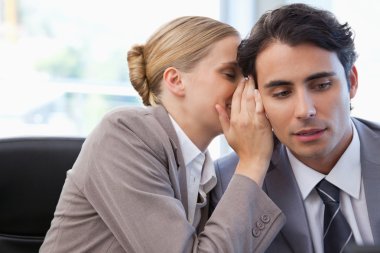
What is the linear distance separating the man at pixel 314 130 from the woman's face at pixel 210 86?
2.1 inches

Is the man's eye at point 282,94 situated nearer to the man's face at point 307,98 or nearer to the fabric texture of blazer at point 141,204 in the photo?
the man's face at point 307,98

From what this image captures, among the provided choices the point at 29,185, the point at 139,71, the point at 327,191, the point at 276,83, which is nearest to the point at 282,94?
the point at 276,83

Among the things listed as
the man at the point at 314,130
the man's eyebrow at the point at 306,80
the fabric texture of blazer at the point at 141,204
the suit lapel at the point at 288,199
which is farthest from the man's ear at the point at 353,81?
the fabric texture of blazer at the point at 141,204

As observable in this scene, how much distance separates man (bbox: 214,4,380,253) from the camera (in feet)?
4.50

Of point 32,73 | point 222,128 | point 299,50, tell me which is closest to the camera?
point 299,50

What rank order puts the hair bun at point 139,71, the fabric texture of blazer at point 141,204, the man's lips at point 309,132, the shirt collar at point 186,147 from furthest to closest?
the hair bun at point 139,71 < the shirt collar at point 186,147 < the man's lips at point 309,132 < the fabric texture of blazer at point 141,204

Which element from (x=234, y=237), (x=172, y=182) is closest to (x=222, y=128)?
(x=172, y=182)

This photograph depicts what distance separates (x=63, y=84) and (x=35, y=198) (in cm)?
130

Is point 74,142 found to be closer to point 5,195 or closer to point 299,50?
point 5,195

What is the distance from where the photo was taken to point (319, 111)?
1361 mm

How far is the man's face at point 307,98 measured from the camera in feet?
4.48

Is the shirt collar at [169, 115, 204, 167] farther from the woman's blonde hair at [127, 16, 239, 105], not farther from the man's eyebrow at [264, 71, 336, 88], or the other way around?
the man's eyebrow at [264, 71, 336, 88]

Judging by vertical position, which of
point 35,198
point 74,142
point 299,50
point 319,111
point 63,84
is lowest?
point 63,84

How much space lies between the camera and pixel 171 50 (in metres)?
1.55
